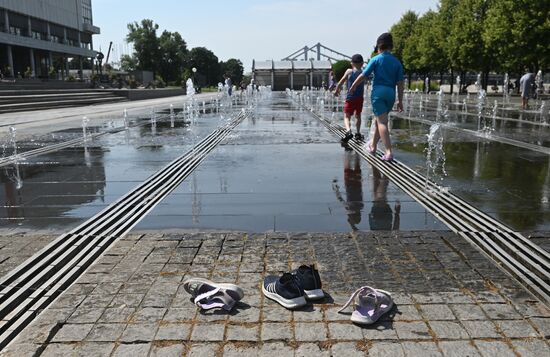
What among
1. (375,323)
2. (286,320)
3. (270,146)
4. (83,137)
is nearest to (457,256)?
(375,323)

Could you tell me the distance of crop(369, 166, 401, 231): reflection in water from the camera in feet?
15.0

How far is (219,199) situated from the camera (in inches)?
223

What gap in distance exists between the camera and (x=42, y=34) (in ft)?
214

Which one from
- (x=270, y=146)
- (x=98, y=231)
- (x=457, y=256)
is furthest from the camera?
(x=270, y=146)

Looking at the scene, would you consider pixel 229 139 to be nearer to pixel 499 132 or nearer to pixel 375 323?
pixel 499 132

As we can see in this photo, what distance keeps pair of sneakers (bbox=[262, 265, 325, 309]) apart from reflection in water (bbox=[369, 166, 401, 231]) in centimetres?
148

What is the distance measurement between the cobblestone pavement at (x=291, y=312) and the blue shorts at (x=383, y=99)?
161 inches

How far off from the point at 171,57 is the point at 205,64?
33.8m

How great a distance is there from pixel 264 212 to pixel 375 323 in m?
2.40

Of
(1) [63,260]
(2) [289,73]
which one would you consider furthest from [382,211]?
(2) [289,73]

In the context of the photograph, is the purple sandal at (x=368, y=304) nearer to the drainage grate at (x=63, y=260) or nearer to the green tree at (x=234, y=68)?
the drainage grate at (x=63, y=260)

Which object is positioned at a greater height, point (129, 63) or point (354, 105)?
point (129, 63)

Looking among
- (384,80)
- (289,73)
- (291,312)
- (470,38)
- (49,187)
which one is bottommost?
(291,312)

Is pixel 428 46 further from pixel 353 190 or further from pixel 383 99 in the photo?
pixel 353 190
